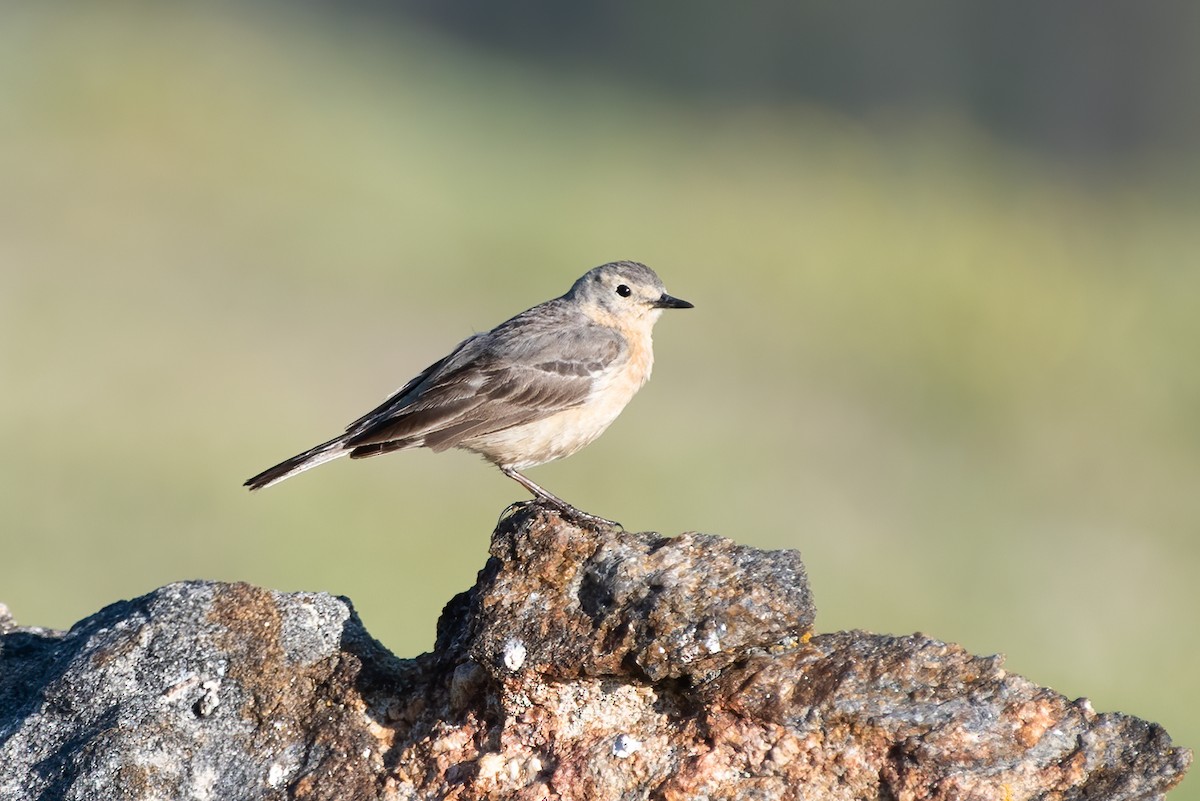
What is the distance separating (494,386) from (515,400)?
149 millimetres

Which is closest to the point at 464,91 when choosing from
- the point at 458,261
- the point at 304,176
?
the point at 304,176

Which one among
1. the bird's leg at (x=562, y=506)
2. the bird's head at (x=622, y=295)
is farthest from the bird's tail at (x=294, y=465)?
the bird's head at (x=622, y=295)

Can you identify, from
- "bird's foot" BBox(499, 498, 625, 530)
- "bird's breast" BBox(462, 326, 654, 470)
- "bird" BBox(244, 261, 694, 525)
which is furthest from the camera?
"bird's breast" BBox(462, 326, 654, 470)

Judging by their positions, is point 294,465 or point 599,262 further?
point 599,262

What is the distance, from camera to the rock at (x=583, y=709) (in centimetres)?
548

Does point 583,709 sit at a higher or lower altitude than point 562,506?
lower

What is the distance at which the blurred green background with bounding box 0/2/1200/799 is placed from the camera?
1831cm

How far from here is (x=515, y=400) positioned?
8.60 metres

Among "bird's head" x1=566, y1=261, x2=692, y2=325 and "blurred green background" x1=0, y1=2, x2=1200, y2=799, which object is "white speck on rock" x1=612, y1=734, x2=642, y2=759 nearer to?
"bird's head" x1=566, y1=261, x2=692, y2=325

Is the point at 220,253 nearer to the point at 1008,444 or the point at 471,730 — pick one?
the point at 1008,444

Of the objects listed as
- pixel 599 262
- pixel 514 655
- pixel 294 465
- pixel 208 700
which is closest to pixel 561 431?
pixel 294 465

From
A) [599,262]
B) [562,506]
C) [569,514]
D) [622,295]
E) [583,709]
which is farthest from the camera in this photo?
[599,262]

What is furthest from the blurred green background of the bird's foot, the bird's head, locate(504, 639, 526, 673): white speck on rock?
locate(504, 639, 526, 673): white speck on rock

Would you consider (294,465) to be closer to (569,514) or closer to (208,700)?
(569,514)
